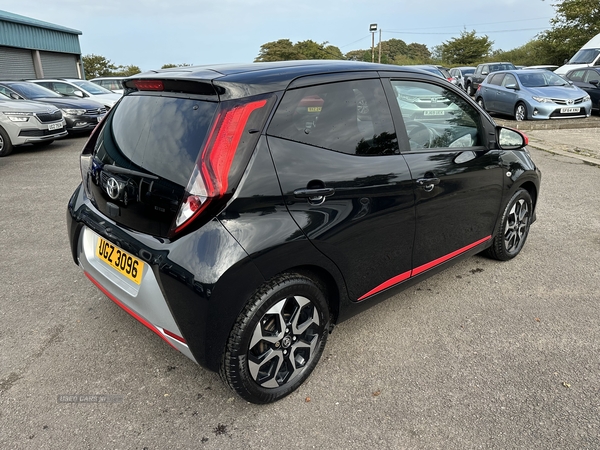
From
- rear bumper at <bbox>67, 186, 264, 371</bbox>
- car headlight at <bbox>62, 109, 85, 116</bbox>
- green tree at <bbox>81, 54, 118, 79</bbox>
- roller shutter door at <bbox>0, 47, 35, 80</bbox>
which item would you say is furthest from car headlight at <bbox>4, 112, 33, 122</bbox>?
green tree at <bbox>81, 54, 118, 79</bbox>

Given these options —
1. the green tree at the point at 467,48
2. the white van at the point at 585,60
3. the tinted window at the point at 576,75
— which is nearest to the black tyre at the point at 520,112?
the tinted window at the point at 576,75

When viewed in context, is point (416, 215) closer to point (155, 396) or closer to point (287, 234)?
point (287, 234)

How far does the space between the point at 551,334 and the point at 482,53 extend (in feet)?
173

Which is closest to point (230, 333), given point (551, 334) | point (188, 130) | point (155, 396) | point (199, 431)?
point (199, 431)

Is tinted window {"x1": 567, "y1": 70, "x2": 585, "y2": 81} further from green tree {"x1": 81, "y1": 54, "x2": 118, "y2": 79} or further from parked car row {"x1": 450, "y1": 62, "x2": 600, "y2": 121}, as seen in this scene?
green tree {"x1": 81, "y1": 54, "x2": 118, "y2": 79}

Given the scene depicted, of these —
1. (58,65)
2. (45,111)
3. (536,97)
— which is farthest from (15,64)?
(536,97)

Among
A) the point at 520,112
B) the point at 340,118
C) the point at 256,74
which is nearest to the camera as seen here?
the point at 256,74

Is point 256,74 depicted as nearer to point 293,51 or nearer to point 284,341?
point 284,341

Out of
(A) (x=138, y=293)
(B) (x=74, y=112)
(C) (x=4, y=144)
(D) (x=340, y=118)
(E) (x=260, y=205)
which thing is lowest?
(C) (x=4, y=144)

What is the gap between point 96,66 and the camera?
50250 mm

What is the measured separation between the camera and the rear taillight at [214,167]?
6.53 ft

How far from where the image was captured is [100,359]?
2.67m

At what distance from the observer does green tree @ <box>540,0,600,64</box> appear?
1153 inches

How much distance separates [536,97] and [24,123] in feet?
40.8
